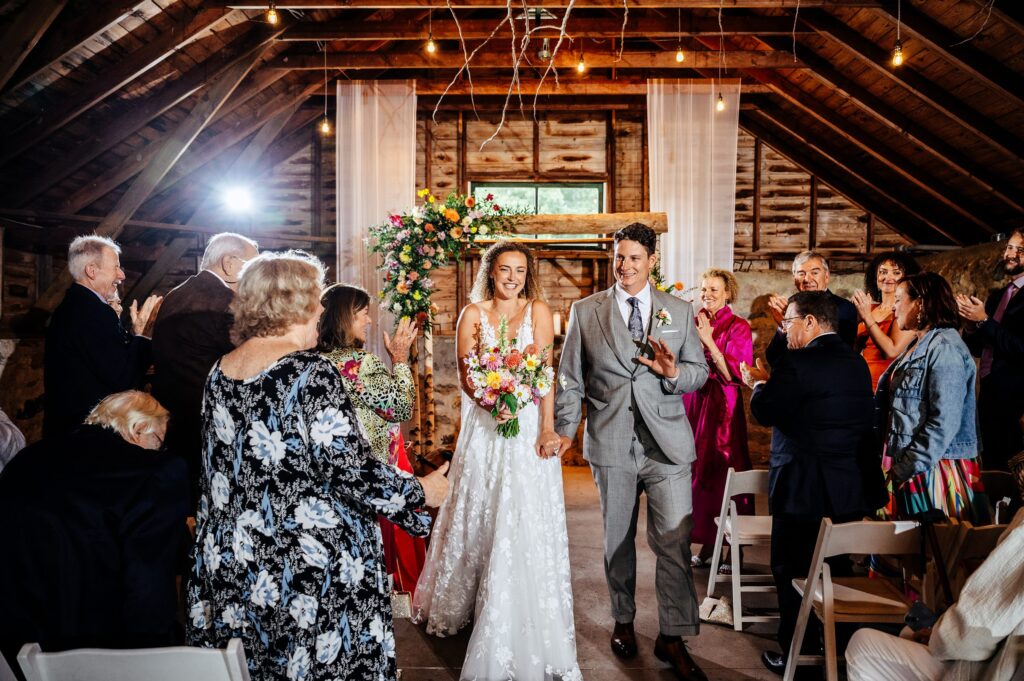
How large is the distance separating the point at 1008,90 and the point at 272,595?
6.09 m

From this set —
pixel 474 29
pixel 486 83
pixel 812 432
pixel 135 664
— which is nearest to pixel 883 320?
pixel 812 432

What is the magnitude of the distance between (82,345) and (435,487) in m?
2.20

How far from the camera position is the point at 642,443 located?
296 centimetres

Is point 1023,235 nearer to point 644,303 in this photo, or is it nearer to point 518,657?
point 644,303

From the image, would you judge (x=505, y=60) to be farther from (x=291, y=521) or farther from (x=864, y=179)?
(x=291, y=521)

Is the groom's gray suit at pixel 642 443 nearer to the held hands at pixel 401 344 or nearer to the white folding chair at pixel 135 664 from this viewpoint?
the held hands at pixel 401 344

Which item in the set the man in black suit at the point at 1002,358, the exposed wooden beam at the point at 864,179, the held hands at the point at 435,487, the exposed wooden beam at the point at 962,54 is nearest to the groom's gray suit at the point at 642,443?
the held hands at the point at 435,487

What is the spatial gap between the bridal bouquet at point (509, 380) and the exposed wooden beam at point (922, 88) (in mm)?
4913

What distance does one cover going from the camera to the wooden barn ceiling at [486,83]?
507cm

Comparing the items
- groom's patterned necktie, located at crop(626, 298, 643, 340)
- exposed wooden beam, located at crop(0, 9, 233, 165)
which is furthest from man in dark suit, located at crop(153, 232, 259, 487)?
exposed wooden beam, located at crop(0, 9, 233, 165)

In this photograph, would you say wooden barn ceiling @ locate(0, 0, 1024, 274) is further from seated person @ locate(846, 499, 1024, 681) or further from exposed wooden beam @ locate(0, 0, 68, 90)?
seated person @ locate(846, 499, 1024, 681)

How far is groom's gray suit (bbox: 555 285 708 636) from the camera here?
288 cm

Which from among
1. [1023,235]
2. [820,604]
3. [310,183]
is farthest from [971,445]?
[310,183]

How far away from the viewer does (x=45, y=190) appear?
20.5 ft
